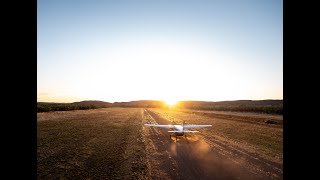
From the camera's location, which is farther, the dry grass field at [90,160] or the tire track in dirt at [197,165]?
the dry grass field at [90,160]

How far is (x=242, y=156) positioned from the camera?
16.4m

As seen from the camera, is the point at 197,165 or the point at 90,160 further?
the point at 90,160

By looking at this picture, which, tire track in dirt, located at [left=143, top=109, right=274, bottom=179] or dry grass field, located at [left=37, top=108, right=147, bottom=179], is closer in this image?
tire track in dirt, located at [left=143, top=109, right=274, bottom=179]
